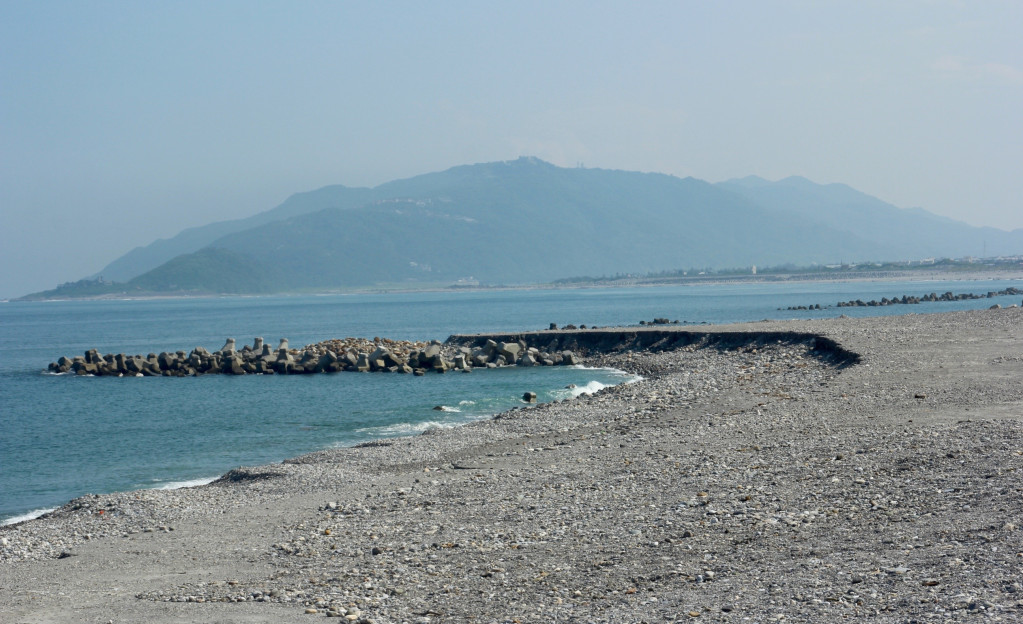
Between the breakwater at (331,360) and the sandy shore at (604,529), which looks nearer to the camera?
the sandy shore at (604,529)

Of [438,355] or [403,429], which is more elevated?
[438,355]

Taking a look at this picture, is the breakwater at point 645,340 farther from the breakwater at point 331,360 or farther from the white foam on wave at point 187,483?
the white foam on wave at point 187,483

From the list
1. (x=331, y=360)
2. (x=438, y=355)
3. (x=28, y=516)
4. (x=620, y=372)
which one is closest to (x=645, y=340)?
(x=620, y=372)

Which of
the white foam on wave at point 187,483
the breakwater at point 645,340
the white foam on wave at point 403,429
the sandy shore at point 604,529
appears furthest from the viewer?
the breakwater at point 645,340

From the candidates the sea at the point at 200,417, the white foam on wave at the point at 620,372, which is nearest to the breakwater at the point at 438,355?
the white foam on wave at the point at 620,372

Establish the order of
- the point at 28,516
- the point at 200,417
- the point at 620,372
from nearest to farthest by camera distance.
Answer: the point at 28,516
the point at 200,417
the point at 620,372

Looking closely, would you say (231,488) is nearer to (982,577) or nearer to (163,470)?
(163,470)

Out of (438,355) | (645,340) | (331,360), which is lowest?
(331,360)

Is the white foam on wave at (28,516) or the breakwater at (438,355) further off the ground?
the breakwater at (438,355)

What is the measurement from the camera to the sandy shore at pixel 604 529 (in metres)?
9.09

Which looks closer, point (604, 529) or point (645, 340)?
point (604, 529)

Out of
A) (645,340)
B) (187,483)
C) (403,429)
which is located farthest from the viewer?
(645,340)

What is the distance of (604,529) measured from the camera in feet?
39.8

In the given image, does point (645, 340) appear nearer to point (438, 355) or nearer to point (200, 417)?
Result: point (438, 355)
